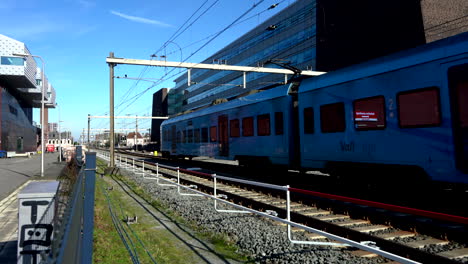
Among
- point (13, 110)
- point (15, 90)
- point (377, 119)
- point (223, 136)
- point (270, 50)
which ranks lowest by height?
point (223, 136)

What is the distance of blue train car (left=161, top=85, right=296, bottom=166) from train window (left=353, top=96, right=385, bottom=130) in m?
3.28

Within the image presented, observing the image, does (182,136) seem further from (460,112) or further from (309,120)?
(460,112)

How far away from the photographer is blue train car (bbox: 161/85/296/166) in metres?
13.0

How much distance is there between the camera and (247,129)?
15391 millimetres

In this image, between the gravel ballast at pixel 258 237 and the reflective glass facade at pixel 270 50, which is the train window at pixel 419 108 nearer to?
the gravel ballast at pixel 258 237

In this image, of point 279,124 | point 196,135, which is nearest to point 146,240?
point 279,124

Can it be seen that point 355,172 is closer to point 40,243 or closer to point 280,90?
point 280,90

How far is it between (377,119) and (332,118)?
1703 mm

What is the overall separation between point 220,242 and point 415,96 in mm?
5672

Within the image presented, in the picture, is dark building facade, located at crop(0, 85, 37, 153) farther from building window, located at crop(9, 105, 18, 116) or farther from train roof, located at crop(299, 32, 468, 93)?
train roof, located at crop(299, 32, 468, 93)

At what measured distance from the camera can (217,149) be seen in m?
18.6

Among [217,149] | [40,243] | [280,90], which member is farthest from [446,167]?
[217,149]

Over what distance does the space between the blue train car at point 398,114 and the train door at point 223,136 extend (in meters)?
6.68

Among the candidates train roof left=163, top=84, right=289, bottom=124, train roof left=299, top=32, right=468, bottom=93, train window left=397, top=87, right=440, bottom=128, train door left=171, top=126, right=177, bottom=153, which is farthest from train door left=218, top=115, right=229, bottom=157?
train window left=397, top=87, right=440, bottom=128
